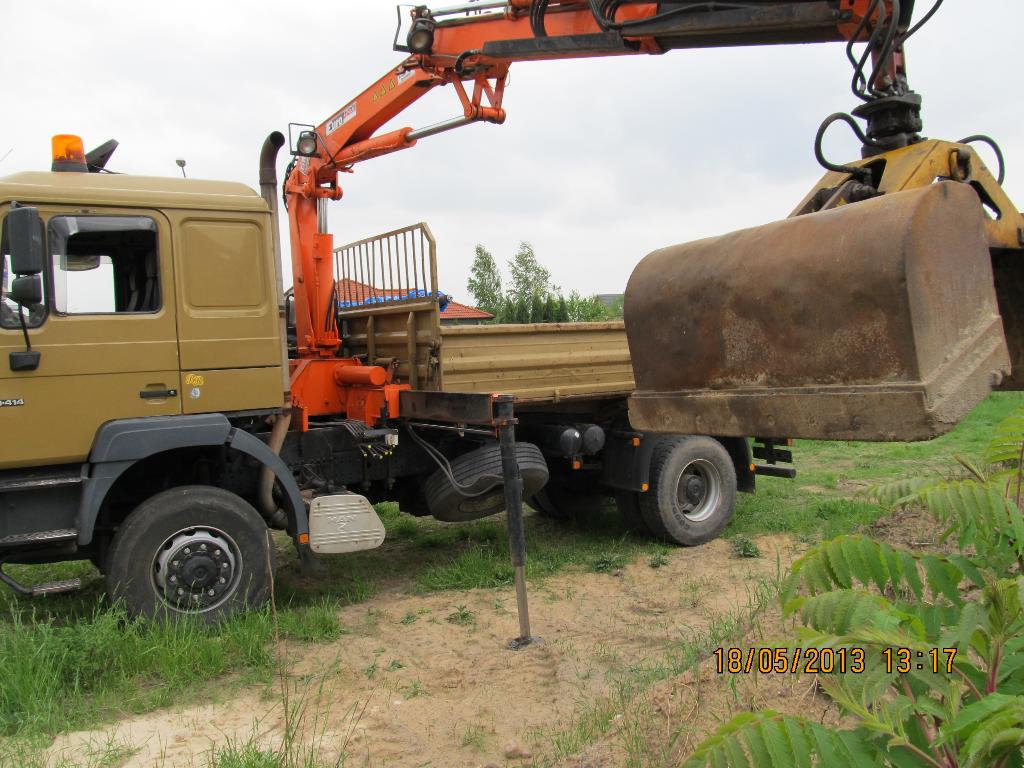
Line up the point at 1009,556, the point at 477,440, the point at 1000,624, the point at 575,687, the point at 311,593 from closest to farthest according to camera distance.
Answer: the point at 1000,624, the point at 1009,556, the point at 575,687, the point at 311,593, the point at 477,440

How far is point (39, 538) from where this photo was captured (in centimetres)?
449

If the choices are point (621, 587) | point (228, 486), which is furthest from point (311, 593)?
point (621, 587)

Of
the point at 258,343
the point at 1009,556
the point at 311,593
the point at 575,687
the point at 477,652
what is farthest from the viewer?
the point at 311,593

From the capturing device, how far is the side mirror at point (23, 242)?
4.19 metres

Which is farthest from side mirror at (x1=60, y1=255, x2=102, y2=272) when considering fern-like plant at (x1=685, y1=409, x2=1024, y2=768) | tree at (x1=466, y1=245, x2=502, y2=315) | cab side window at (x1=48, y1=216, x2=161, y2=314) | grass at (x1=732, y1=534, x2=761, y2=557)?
tree at (x1=466, y1=245, x2=502, y2=315)

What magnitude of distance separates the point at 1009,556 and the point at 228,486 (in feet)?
15.1

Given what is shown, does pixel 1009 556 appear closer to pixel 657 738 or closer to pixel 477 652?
pixel 657 738

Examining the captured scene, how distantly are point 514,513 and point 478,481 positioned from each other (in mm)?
1061

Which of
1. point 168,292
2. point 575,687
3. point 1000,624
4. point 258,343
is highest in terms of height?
point 168,292

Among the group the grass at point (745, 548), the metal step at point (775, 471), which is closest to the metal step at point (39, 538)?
the grass at point (745, 548)

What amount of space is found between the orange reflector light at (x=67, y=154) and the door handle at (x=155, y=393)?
1427 mm

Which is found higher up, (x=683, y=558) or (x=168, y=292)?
(x=168, y=292)

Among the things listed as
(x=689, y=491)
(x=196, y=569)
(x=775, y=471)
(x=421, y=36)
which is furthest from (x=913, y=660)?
(x=775, y=471)

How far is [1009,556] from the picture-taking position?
6.65ft
